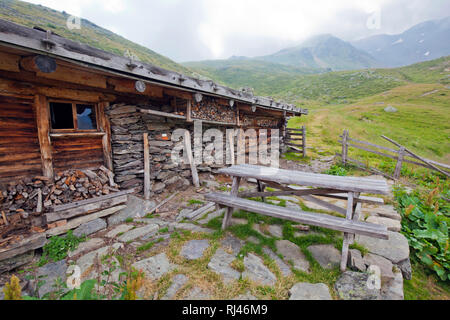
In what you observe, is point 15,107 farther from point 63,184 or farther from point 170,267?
point 170,267

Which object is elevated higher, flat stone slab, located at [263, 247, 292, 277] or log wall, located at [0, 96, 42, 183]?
log wall, located at [0, 96, 42, 183]

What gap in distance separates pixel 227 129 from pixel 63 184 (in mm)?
5478

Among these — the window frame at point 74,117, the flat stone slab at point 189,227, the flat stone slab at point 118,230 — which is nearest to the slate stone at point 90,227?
the flat stone slab at point 118,230

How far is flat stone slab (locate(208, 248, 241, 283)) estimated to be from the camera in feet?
8.21

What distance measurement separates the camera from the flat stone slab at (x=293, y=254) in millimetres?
2773

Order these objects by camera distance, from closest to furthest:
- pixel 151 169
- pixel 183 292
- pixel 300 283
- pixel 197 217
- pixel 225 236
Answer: pixel 183 292 < pixel 300 283 < pixel 225 236 < pixel 197 217 < pixel 151 169

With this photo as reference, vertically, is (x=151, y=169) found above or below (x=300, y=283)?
above

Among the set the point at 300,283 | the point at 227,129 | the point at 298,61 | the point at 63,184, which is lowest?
the point at 300,283

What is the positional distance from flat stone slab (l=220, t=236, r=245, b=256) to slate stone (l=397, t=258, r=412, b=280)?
2425 millimetres

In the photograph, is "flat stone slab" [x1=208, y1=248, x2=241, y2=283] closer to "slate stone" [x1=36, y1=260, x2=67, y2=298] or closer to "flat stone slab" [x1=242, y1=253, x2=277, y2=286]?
→ "flat stone slab" [x1=242, y1=253, x2=277, y2=286]

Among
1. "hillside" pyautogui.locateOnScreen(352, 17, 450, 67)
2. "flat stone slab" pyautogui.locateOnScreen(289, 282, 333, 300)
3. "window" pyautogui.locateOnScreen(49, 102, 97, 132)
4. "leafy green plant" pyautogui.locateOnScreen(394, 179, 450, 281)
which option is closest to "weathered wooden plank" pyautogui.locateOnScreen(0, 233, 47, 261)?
"window" pyautogui.locateOnScreen(49, 102, 97, 132)

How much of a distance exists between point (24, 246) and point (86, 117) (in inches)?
112
